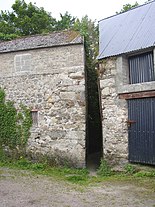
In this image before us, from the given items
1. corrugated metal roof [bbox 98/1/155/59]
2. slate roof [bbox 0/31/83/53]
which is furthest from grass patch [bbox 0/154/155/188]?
slate roof [bbox 0/31/83/53]

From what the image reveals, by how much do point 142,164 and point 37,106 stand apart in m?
4.36

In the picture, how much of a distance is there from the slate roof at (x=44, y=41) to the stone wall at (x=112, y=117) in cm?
164

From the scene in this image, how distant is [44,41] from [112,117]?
168 inches

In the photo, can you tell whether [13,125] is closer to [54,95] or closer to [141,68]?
[54,95]

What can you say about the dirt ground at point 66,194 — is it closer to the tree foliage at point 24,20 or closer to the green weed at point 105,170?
the green weed at point 105,170

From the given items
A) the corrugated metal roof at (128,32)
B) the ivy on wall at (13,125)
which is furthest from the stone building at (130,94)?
the ivy on wall at (13,125)

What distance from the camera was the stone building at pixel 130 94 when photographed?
7762mm

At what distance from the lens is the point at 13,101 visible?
9.80 m

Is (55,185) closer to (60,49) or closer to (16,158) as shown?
(16,158)

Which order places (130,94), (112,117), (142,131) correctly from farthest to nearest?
(112,117) < (130,94) < (142,131)

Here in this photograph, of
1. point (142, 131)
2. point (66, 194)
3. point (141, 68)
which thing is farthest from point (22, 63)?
point (66, 194)

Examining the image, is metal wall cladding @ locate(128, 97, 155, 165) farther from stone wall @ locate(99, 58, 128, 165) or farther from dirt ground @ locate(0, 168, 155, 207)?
dirt ground @ locate(0, 168, 155, 207)

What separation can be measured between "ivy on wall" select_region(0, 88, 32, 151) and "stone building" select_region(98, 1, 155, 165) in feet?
10.2

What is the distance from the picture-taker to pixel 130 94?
809 centimetres
